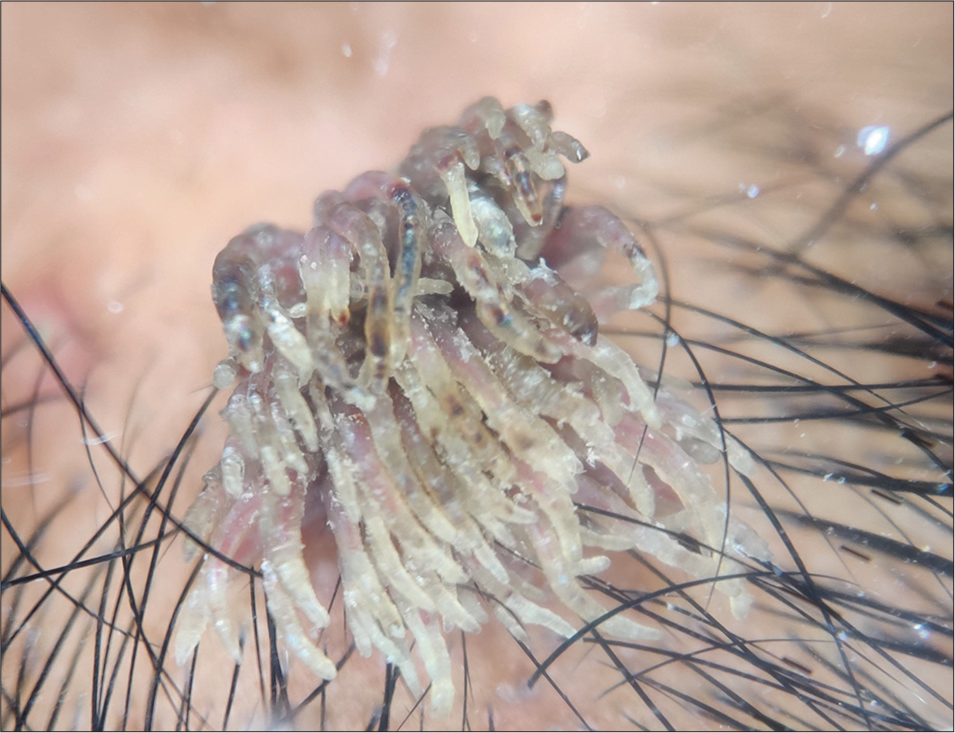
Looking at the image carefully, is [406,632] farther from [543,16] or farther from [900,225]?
[543,16]

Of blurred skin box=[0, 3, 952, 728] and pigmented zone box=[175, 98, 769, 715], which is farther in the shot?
blurred skin box=[0, 3, 952, 728]

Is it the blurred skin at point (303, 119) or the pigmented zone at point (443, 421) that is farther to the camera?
the blurred skin at point (303, 119)

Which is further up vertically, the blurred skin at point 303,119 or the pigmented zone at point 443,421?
the blurred skin at point 303,119

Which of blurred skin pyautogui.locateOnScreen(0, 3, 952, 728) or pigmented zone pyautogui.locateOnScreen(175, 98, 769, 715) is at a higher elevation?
blurred skin pyautogui.locateOnScreen(0, 3, 952, 728)

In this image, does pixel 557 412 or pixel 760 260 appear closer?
pixel 557 412

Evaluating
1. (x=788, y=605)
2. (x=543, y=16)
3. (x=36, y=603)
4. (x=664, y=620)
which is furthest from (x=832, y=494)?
(x=36, y=603)
